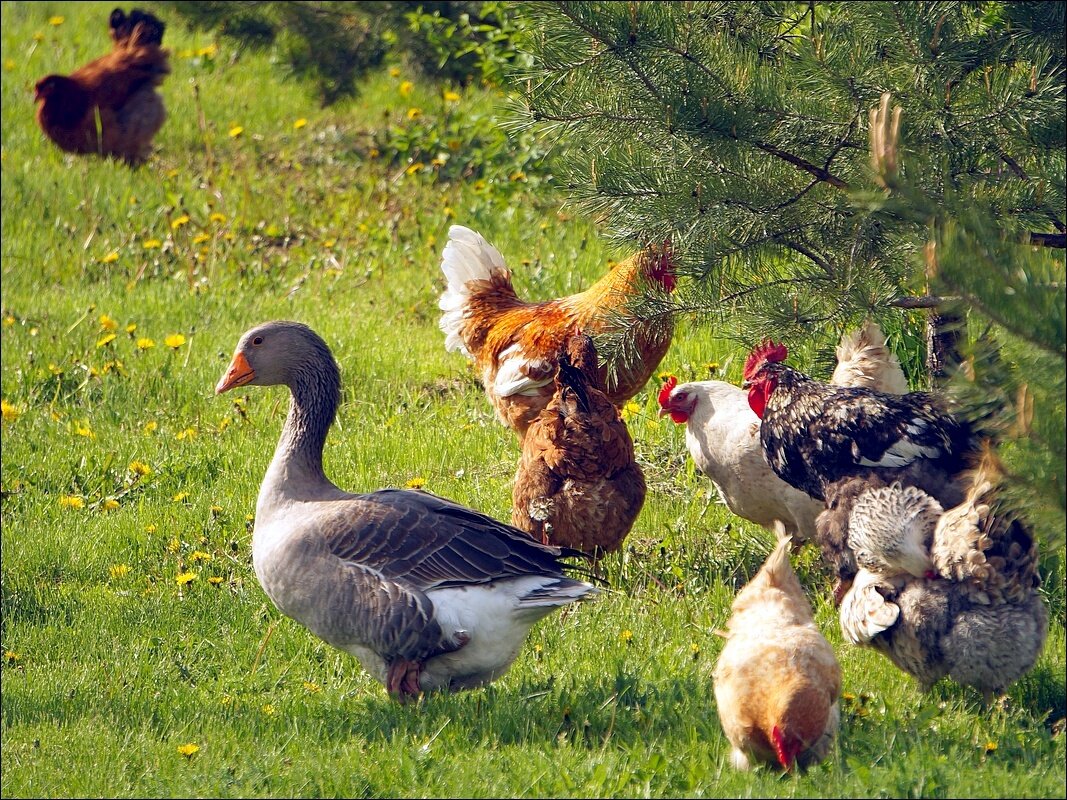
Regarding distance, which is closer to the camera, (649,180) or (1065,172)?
(1065,172)

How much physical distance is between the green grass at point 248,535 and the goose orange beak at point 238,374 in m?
1.03

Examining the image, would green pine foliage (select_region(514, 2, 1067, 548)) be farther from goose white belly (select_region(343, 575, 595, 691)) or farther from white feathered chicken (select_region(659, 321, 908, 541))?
goose white belly (select_region(343, 575, 595, 691))

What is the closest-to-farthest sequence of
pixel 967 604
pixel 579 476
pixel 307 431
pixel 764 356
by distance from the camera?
pixel 967 604 < pixel 307 431 < pixel 579 476 < pixel 764 356

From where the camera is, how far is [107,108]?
1253 centimetres

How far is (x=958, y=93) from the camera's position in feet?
15.3

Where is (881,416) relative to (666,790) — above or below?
above

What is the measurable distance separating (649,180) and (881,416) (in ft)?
4.69

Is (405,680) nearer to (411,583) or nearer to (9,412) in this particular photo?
(411,583)

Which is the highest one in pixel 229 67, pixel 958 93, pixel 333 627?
pixel 958 93

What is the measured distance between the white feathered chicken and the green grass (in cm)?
28

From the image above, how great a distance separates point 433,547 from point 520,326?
2.61m

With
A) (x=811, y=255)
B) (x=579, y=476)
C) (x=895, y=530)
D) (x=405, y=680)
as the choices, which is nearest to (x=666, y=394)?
(x=579, y=476)

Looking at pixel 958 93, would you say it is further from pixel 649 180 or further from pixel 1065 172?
pixel 649 180

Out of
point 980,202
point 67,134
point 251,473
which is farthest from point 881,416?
point 67,134
